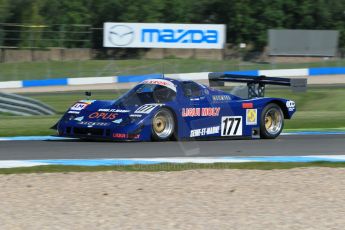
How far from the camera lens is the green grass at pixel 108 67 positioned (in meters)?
35.2

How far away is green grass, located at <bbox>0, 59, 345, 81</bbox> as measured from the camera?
3519cm

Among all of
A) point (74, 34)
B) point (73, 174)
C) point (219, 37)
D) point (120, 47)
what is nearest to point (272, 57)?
point (219, 37)

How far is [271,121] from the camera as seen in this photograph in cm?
1247

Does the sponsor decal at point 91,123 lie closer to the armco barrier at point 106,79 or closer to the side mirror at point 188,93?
the side mirror at point 188,93

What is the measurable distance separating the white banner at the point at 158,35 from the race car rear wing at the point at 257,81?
2920 centimetres

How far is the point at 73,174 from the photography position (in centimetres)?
805

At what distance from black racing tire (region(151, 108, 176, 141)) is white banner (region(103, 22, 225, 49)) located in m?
30.8

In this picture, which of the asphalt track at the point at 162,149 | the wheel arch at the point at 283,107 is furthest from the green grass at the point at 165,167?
the wheel arch at the point at 283,107

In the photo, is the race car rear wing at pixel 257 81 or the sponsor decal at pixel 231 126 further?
the race car rear wing at pixel 257 81

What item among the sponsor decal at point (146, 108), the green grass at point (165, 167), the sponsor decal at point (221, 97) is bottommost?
the green grass at point (165, 167)

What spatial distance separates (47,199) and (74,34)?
3859 cm

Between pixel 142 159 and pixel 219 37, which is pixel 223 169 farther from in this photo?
pixel 219 37

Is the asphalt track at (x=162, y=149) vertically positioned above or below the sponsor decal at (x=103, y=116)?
below

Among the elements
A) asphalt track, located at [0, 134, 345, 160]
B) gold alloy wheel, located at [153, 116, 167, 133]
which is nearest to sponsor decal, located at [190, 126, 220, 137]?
asphalt track, located at [0, 134, 345, 160]
